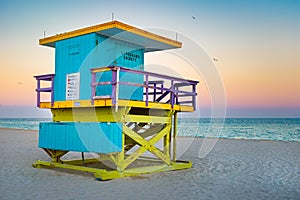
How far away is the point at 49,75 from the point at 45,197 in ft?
17.3

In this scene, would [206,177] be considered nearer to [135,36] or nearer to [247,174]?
[247,174]

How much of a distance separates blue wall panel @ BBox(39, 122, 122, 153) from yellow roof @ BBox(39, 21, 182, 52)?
277 cm

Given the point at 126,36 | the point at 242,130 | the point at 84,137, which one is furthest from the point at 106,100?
the point at 242,130

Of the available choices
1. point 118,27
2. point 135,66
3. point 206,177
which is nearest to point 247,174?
point 206,177

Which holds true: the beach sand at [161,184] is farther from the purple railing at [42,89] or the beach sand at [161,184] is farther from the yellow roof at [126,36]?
the yellow roof at [126,36]

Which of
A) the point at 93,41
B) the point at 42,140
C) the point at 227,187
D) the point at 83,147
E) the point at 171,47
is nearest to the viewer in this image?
the point at 227,187

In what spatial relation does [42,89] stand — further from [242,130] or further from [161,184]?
[242,130]

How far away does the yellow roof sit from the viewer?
10273 millimetres

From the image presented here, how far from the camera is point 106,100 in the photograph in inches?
378

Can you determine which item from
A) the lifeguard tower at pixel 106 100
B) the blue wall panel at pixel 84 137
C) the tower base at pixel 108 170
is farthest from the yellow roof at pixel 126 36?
the tower base at pixel 108 170

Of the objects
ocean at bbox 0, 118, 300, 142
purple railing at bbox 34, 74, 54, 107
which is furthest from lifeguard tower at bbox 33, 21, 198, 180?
ocean at bbox 0, 118, 300, 142

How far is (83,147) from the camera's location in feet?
32.7

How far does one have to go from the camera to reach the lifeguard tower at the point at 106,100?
9727 millimetres

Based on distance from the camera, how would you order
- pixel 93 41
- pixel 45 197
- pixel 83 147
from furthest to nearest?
pixel 93 41 < pixel 83 147 < pixel 45 197
